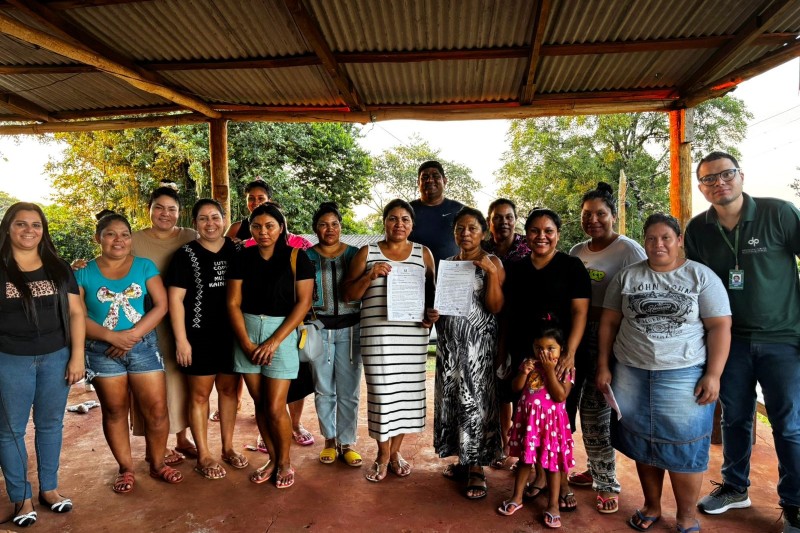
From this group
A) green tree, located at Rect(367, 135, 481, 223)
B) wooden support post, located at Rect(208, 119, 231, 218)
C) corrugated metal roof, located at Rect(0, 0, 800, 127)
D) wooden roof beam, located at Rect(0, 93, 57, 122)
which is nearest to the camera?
corrugated metal roof, located at Rect(0, 0, 800, 127)

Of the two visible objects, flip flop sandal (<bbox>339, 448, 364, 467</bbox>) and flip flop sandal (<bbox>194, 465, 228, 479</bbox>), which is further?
flip flop sandal (<bbox>339, 448, 364, 467</bbox>)

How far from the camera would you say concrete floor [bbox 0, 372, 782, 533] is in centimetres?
297

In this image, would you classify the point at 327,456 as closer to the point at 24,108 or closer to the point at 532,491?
the point at 532,491

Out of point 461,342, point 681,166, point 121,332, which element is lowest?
point 461,342

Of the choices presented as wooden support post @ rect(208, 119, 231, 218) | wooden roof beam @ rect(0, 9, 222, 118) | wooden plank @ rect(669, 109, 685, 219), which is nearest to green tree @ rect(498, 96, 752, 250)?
wooden plank @ rect(669, 109, 685, 219)

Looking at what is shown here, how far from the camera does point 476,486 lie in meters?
3.29

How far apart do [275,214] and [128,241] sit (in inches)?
40.7

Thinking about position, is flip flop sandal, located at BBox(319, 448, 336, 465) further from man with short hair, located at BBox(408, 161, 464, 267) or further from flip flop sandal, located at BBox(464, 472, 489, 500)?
man with short hair, located at BBox(408, 161, 464, 267)

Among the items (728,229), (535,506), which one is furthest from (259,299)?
(728,229)

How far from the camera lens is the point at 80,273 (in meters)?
3.30

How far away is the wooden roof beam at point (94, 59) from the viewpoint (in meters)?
3.70

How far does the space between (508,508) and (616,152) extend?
61.2 ft

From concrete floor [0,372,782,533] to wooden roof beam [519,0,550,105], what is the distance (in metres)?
3.63

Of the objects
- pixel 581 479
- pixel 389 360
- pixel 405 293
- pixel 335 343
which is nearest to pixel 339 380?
pixel 335 343
